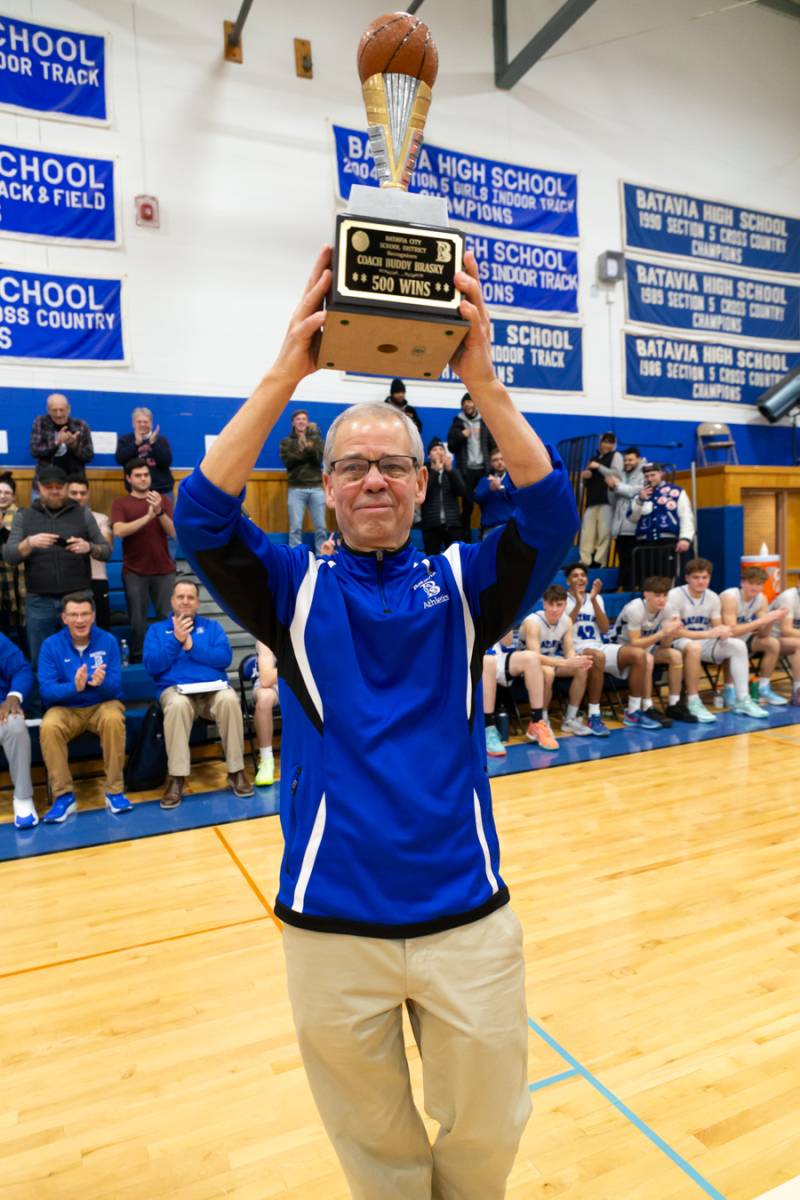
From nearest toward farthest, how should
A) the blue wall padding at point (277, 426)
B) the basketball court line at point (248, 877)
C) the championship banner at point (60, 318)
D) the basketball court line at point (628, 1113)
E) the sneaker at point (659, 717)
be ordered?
the basketball court line at point (628, 1113)
the basketball court line at point (248, 877)
the sneaker at point (659, 717)
the championship banner at point (60, 318)
the blue wall padding at point (277, 426)

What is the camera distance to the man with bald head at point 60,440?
6.01 metres

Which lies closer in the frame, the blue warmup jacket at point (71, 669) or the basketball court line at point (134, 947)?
the basketball court line at point (134, 947)

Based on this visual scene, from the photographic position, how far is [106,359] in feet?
22.9

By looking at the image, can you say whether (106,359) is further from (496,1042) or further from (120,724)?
(496,1042)

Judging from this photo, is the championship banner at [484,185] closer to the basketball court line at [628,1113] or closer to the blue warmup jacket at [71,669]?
the blue warmup jacket at [71,669]

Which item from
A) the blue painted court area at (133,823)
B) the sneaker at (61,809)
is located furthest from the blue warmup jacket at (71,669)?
the blue painted court area at (133,823)

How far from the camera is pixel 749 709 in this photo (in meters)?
6.16

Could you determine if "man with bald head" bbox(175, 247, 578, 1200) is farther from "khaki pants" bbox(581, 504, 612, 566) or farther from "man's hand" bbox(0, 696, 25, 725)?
"khaki pants" bbox(581, 504, 612, 566)

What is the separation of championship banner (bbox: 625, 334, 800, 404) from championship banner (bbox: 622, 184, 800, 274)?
1.09 meters

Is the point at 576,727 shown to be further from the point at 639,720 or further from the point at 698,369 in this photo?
the point at 698,369

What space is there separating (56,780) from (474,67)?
330 inches

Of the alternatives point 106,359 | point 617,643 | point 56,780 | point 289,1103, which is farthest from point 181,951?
point 106,359

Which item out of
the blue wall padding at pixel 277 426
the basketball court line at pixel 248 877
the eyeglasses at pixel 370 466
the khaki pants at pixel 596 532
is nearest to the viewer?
the eyeglasses at pixel 370 466

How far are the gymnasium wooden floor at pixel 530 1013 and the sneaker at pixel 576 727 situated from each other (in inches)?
70.2
